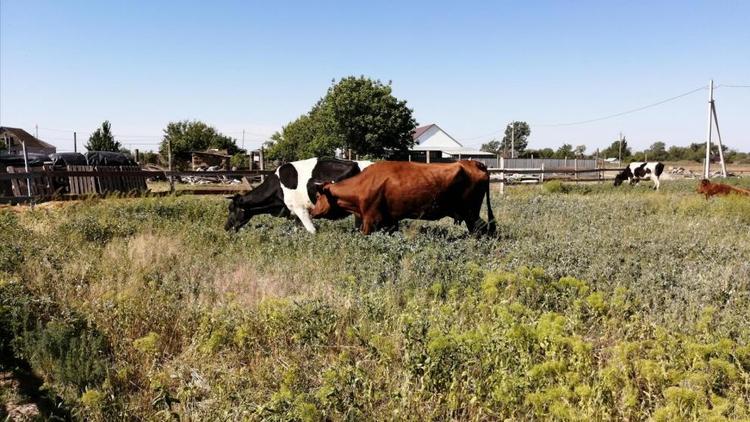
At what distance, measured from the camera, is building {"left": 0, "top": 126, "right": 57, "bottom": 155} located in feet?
197

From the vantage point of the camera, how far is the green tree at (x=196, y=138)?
5903 centimetres

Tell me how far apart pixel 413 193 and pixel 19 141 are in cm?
7439

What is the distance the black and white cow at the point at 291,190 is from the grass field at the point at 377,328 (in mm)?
2307

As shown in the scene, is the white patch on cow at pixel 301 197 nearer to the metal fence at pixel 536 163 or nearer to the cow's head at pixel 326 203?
the cow's head at pixel 326 203

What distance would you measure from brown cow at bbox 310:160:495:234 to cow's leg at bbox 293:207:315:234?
96 centimetres

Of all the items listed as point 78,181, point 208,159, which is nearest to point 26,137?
point 208,159

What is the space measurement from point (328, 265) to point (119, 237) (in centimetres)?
385

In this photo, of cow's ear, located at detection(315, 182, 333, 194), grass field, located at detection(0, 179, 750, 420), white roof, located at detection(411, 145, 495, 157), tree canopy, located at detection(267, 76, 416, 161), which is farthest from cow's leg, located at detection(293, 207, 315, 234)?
white roof, located at detection(411, 145, 495, 157)

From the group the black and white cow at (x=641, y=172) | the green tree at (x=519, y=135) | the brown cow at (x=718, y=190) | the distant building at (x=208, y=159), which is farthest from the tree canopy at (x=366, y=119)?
the green tree at (x=519, y=135)

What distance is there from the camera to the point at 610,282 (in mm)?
5434

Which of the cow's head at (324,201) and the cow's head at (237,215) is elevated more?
the cow's head at (324,201)

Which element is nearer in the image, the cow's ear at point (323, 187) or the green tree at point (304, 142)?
the cow's ear at point (323, 187)

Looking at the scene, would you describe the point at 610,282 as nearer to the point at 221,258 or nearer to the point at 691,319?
the point at 691,319

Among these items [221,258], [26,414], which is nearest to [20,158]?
[221,258]
